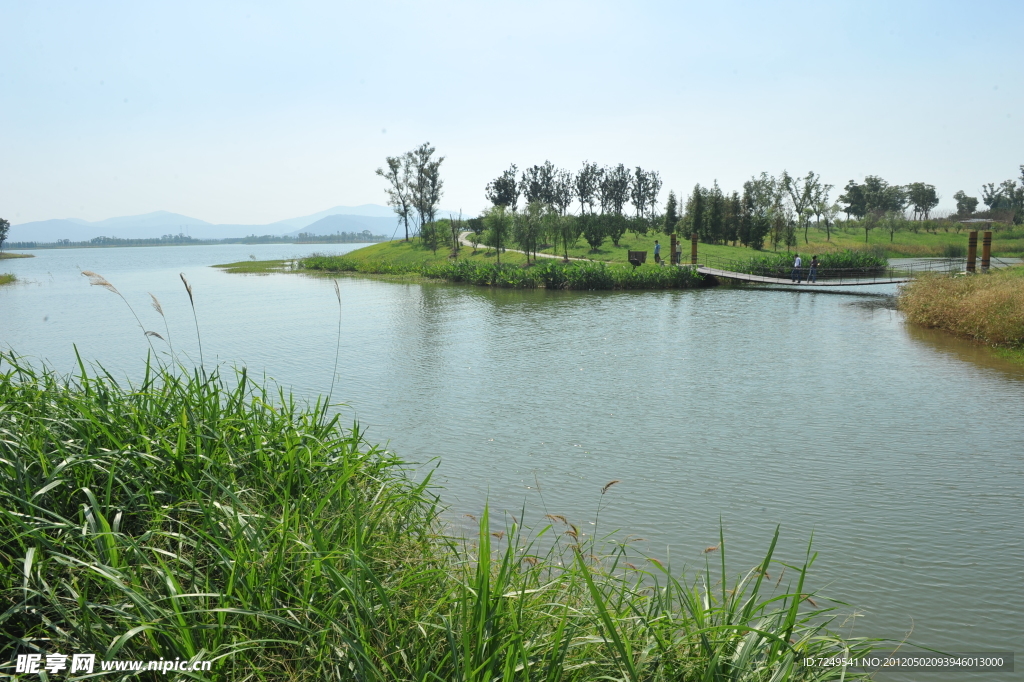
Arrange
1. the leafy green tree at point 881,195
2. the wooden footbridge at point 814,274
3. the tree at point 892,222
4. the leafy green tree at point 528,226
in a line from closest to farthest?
the wooden footbridge at point 814,274 → the leafy green tree at point 528,226 → the tree at point 892,222 → the leafy green tree at point 881,195

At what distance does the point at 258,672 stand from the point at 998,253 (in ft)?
176

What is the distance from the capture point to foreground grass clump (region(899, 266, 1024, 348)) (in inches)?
616

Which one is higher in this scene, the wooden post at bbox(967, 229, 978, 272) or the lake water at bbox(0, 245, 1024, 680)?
the wooden post at bbox(967, 229, 978, 272)

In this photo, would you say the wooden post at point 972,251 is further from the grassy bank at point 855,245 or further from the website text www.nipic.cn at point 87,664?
the website text www.nipic.cn at point 87,664

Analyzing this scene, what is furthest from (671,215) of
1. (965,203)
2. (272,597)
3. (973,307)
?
(965,203)

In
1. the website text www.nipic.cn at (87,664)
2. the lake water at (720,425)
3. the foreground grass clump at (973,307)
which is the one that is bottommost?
the lake water at (720,425)

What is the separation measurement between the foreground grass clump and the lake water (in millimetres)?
781

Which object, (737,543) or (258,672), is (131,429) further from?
(737,543)

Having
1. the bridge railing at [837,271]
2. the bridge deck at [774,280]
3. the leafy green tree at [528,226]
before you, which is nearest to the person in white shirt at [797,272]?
the bridge railing at [837,271]

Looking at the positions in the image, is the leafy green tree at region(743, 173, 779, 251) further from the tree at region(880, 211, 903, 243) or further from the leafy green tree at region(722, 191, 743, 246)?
the tree at region(880, 211, 903, 243)

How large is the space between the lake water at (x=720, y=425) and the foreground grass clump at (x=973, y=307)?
0.78 m

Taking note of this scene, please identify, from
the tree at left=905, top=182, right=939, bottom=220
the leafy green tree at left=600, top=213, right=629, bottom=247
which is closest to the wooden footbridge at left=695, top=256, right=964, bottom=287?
the leafy green tree at left=600, top=213, right=629, bottom=247

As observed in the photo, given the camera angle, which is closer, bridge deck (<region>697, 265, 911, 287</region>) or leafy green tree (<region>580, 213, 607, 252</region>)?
bridge deck (<region>697, 265, 911, 287</region>)

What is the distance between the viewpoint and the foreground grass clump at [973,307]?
1566 cm
